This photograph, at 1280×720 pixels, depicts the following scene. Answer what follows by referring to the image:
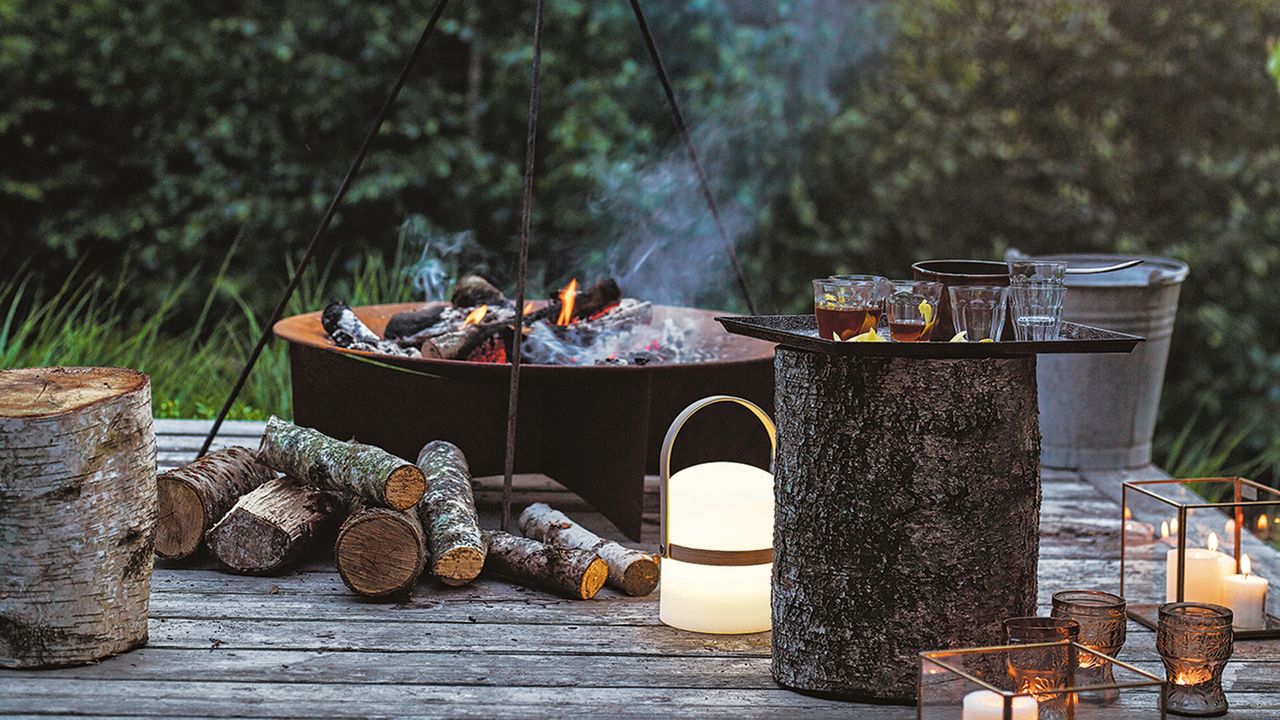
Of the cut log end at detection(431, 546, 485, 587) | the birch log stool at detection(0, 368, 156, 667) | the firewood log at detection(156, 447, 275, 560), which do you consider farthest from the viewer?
the firewood log at detection(156, 447, 275, 560)

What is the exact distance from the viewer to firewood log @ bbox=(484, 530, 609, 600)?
279 cm

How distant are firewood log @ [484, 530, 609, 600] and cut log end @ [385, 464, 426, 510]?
0.25 metres

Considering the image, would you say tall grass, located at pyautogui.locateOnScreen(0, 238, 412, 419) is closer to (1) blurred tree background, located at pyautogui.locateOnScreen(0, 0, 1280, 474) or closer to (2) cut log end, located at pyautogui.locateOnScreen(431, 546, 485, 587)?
(1) blurred tree background, located at pyautogui.locateOnScreen(0, 0, 1280, 474)

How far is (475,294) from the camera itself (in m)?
3.88

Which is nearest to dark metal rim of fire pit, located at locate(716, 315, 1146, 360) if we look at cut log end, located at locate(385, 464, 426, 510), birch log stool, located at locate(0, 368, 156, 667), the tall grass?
cut log end, located at locate(385, 464, 426, 510)

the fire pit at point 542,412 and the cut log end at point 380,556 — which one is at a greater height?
the fire pit at point 542,412

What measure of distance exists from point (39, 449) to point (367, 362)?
→ 3.51 ft

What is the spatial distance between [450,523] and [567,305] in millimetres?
919

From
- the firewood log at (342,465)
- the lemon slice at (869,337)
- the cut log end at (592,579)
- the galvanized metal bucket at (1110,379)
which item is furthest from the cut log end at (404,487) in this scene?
the galvanized metal bucket at (1110,379)

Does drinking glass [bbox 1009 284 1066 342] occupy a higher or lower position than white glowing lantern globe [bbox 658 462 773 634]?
higher

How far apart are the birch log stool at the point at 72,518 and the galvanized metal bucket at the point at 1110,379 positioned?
2528 millimetres

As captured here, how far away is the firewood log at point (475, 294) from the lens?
3.88 metres

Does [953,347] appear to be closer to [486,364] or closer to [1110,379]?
[486,364]

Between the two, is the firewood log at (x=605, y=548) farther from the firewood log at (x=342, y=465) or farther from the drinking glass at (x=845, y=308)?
the drinking glass at (x=845, y=308)
